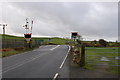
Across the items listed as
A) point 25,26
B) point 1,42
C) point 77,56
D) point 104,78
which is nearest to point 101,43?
point 25,26

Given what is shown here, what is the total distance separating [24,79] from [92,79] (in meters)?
3.95

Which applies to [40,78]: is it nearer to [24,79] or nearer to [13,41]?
[24,79]

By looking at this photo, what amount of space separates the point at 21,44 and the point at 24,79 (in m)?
30.7

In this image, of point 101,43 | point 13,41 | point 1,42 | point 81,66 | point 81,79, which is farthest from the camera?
point 101,43

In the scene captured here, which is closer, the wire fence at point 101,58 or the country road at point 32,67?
the country road at point 32,67

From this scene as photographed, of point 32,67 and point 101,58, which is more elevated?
point 101,58

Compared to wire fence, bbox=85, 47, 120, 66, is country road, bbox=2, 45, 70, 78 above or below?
below

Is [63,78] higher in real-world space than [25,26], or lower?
lower

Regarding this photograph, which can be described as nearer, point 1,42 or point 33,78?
point 33,78

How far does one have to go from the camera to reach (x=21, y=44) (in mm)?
38875

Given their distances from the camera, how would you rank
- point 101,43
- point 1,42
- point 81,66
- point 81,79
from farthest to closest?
point 101,43, point 1,42, point 81,66, point 81,79

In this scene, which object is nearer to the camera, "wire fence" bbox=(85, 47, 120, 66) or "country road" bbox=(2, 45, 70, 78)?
"country road" bbox=(2, 45, 70, 78)

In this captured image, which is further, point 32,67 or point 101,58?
point 101,58

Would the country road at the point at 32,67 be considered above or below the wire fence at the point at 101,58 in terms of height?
below
